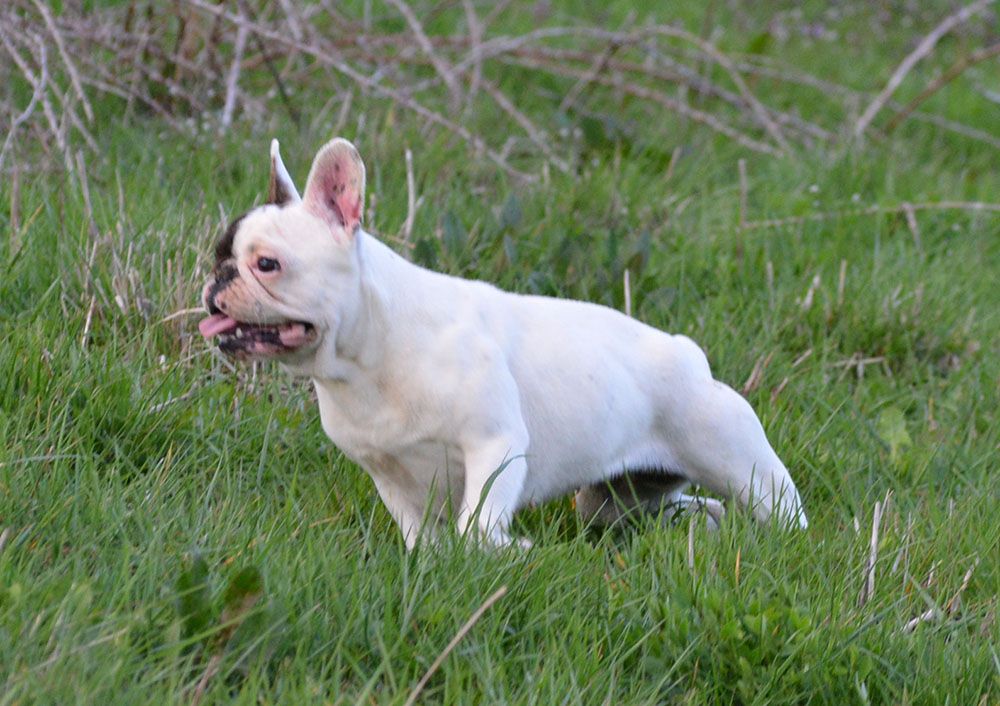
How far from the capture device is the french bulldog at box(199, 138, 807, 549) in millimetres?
3400

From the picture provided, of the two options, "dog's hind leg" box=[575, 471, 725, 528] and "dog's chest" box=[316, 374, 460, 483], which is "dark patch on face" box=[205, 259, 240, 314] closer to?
"dog's chest" box=[316, 374, 460, 483]

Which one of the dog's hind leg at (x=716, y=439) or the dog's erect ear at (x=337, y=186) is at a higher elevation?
the dog's erect ear at (x=337, y=186)

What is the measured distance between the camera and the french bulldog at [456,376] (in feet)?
11.2

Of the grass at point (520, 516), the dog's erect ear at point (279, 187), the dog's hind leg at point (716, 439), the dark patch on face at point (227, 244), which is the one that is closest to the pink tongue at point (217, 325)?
the dark patch on face at point (227, 244)

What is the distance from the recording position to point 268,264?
3.35 m

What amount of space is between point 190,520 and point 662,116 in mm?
4918

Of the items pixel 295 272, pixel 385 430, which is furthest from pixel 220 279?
pixel 385 430

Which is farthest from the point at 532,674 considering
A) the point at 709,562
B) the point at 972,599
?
the point at 972,599

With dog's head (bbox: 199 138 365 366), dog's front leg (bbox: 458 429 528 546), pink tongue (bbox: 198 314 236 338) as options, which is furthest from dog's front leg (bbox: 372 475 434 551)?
pink tongue (bbox: 198 314 236 338)

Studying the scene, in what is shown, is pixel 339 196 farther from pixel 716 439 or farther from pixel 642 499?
pixel 642 499

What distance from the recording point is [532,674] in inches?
124

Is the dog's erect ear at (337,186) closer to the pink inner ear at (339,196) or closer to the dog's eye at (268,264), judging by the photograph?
the pink inner ear at (339,196)

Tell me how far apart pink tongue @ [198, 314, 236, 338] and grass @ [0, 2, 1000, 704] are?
1.52ft

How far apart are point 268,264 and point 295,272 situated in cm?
6
